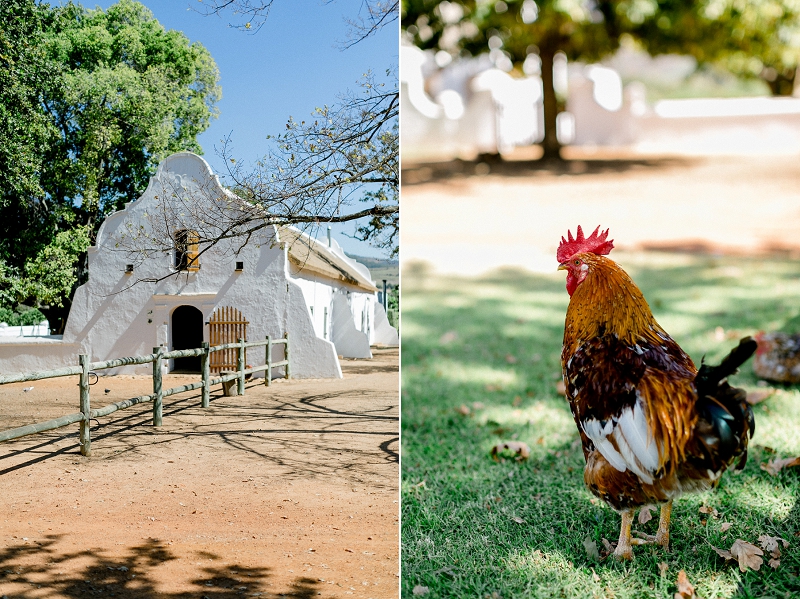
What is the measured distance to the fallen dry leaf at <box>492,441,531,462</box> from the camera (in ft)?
8.05

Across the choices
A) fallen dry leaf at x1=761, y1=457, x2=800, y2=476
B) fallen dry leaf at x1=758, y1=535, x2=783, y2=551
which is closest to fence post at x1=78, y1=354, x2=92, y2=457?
fallen dry leaf at x1=758, y1=535, x2=783, y2=551

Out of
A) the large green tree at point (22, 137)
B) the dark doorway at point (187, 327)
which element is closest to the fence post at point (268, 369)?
the dark doorway at point (187, 327)

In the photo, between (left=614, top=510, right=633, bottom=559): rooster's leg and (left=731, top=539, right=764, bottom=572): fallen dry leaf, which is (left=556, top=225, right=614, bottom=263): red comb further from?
(left=731, top=539, right=764, bottom=572): fallen dry leaf

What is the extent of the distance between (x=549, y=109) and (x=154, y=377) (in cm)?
706

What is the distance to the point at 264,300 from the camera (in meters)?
2.28

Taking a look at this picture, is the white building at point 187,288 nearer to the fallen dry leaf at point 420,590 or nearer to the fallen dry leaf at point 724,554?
the fallen dry leaf at point 420,590

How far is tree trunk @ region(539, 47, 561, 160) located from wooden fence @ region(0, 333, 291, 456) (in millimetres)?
6466

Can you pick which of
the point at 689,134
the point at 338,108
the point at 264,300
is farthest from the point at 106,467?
the point at 689,134

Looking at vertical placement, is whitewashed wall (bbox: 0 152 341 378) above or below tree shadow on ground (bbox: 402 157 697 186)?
below

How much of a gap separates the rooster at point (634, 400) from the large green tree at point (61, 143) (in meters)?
1.48

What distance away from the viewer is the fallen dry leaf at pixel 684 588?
1.62 m

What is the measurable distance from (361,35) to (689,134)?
26.0 ft

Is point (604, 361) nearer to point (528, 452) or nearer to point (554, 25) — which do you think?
point (528, 452)

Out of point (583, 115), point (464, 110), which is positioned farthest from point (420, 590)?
point (583, 115)
